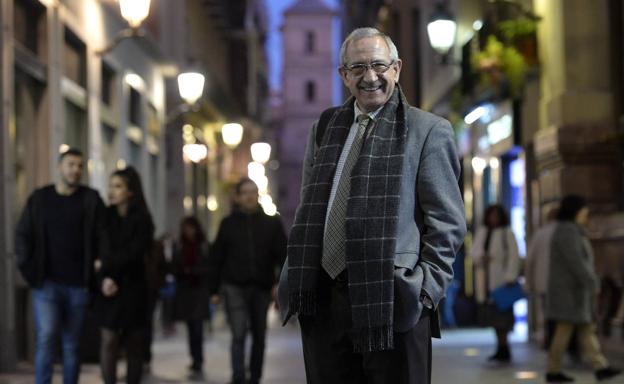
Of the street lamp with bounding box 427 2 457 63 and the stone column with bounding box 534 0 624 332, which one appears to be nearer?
the stone column with bounding box 534 0 624 332

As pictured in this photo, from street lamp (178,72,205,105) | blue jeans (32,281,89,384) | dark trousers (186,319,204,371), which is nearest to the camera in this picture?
blue jeans (32,281,89,384)

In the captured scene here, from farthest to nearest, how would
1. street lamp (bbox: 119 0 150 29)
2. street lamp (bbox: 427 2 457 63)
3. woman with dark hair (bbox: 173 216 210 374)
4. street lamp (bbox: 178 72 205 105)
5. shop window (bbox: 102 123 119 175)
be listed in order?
street lamp (bbox: 178 72 205 105) → street lamp (bbox: 427 2 457 63) → shop window (bbox: 102 123 119 175) → street lamp (bbox: 119 0 150 29) → woman with dark hair (bbox: 173 216 210 374)

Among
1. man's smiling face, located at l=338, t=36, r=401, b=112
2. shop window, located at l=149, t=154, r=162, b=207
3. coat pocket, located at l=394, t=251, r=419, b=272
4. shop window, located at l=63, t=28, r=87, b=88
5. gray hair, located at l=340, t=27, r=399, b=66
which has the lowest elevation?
coat pocket, located at l=394, t=251, r=419, b=272

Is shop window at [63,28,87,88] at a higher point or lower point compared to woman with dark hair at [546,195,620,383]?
higher

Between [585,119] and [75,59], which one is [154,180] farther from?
[585,119]

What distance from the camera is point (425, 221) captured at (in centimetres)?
469

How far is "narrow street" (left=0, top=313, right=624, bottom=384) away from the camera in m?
13.0

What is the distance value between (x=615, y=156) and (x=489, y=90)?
17.7ft

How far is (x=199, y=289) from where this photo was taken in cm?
1573

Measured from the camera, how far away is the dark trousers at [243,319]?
38.2ft

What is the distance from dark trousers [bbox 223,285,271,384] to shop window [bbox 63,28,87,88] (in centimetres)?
685

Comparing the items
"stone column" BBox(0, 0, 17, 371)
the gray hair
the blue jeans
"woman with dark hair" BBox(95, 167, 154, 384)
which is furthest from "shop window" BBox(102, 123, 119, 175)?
the gray hair

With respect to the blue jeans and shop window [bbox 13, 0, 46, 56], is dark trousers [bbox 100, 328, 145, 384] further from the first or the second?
shop window [bbox 13, 0, 46, 56]

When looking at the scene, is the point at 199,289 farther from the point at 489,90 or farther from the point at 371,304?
the point at 371,304
